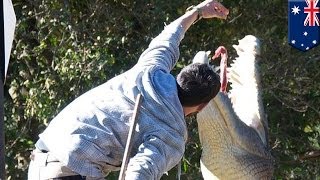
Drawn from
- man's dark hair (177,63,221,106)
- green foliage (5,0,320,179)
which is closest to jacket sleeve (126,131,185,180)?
man's dark hair (177,63,221,106)

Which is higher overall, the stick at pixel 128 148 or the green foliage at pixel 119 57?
the stick at pixel 128 148

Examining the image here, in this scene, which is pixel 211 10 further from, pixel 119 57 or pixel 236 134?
pixel 119 57

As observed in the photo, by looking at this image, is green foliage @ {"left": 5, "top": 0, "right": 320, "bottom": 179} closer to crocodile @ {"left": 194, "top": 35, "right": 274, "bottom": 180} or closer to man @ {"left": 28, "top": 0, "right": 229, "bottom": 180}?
crocodile @ {"left": 194, "top": 35, "right": 274, "bottom": 180}

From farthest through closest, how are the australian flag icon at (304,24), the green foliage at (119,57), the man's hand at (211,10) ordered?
the australian flag icon at (304,24), the green foliage at (119,57), the man's hand at (211,10)

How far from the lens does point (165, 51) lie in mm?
3973

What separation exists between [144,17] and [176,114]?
5.15 m

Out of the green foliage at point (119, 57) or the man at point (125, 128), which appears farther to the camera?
the green foliage at point (119, 57)

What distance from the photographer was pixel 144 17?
8.71 m

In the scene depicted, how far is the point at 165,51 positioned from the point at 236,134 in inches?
60.2

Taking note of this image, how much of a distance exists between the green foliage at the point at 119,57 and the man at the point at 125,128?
466 cm

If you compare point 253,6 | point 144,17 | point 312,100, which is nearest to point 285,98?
point 312,100

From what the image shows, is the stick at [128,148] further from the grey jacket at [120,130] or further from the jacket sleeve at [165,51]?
the jacket sleeve at [165,51]

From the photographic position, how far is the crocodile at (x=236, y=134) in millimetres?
5359

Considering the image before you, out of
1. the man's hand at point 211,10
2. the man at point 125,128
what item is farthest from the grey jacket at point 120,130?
the man's hand at point 211,10
